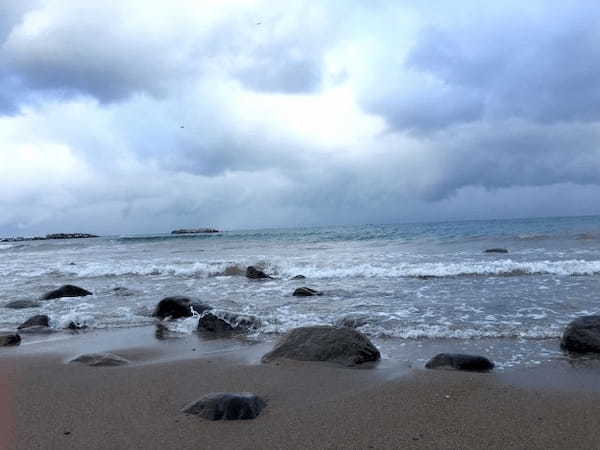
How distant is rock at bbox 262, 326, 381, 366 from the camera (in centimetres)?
587

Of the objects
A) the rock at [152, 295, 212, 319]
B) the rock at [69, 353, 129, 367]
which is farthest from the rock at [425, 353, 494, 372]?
the rock at [152, 295, 212, 319]

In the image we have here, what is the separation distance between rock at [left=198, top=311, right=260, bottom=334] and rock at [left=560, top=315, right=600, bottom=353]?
A: 480cm

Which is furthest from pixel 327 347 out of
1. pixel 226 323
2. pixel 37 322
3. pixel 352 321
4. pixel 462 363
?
pixel 37 322

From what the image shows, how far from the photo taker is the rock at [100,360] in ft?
20.1

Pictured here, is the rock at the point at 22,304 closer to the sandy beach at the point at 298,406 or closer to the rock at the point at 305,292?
the sandy beach at the point at 298,406

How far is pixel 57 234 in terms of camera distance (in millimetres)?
126438

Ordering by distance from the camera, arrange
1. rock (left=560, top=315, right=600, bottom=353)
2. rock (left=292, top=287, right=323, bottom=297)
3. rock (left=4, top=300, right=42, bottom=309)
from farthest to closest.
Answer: rock (left=292, top=287, right=323, bottom=297) → rock (left=4, top=300, right=42, bottom=309) → rock (left=560, top=315, right=600, bottom=353)

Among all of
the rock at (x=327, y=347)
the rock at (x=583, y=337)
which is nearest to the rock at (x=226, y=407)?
the rock at (x=327, y=347)

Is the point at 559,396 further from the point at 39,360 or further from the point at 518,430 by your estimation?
the point at 39,360

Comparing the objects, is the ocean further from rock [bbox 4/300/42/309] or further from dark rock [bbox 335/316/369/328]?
rock [bbox 4/300/42/309]

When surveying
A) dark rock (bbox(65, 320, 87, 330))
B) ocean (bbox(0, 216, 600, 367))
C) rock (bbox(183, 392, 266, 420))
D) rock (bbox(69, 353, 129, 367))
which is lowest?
ocean (bbox(0, 216, 600, 367))

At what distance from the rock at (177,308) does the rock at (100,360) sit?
3.18 m

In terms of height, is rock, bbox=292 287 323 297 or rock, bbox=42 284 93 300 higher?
rock, bbox=42 284 93 300

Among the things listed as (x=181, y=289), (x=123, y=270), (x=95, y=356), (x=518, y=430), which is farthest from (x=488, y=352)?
(x=123, y=270)
